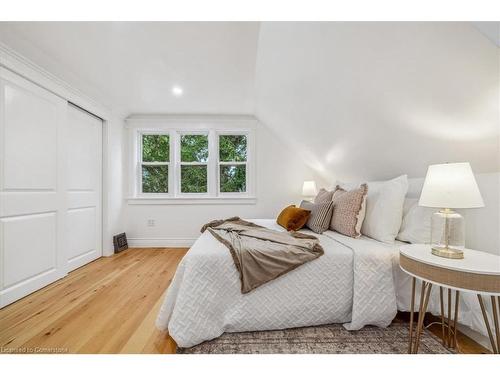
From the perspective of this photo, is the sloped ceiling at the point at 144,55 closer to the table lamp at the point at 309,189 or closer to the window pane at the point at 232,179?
the window pane at the point at 232,179

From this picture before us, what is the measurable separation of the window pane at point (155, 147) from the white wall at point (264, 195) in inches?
34.0

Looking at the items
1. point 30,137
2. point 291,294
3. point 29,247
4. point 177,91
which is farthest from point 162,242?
point 291,294

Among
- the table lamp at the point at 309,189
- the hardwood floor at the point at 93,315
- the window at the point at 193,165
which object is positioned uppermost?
the window at the point at 193,165

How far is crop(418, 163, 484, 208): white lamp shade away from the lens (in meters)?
1.16

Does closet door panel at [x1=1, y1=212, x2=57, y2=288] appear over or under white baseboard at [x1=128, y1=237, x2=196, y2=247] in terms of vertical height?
over

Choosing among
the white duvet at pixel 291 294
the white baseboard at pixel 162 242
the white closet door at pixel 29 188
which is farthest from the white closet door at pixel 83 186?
the white duvet at pixel 291 294

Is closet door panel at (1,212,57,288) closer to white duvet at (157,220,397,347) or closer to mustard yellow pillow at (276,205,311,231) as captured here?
white duvet at (157,220,397,347)

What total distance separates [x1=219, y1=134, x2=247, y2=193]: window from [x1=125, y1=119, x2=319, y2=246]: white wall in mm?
286

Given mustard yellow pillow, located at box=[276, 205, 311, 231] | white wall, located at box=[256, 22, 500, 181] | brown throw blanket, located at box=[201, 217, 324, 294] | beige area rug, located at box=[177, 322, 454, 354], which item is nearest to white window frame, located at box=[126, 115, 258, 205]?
white wall, located at box=[256, 22, 500, 181]

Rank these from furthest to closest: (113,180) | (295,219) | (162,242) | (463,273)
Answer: (162,242) < (113,180) < (295,219) < (463,273)

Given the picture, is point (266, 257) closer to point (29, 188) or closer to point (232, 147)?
point (29, 188)

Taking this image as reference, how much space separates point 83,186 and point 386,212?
11.1 feet

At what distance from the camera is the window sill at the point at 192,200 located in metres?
3.73

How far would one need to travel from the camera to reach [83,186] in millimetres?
2846
